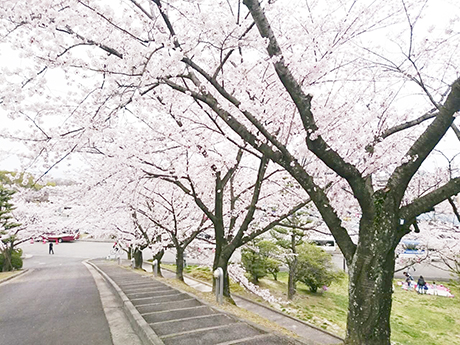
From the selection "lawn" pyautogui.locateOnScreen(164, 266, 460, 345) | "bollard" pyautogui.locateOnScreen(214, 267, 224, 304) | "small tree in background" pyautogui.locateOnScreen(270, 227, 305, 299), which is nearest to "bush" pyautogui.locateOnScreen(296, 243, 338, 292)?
"small tree in background" pyautogui.locateOnScreen(270, 227, 305, 299)

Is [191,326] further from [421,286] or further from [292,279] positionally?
[421,286]

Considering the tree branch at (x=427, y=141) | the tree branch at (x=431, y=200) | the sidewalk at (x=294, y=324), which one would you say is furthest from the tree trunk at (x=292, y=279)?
the tree branch at (x=427, y=141)

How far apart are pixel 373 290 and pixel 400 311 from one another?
1251 cm

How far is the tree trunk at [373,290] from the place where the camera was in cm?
382

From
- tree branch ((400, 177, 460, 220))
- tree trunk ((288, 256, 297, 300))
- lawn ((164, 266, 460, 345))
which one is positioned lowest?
lawn ((164, 266, 460, 345))

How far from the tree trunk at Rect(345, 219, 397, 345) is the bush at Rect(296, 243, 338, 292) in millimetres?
12802

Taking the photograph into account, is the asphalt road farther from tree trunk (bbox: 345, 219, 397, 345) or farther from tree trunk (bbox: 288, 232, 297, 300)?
tree trunk (bbox: 288, 232, 297, 300)

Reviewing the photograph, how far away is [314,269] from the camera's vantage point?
16219mm

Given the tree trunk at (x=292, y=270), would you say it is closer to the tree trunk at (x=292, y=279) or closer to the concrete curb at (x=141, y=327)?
the tree trunk at (x=292, y=279)

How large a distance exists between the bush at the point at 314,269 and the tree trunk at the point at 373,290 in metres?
12.8

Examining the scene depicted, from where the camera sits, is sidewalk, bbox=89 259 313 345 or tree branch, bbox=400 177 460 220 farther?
sidewalk, bbox=89 259 313 345

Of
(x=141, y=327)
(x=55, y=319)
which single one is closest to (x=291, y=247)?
(x=55, y=319)

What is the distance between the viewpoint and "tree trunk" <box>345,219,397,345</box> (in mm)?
3816

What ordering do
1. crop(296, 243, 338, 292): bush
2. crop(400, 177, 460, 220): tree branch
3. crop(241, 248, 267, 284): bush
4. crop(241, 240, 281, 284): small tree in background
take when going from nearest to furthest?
1. crop(400, 177, 460, 220): tree branch
2. crop(296, 243, 338, 292): bush
3. crop(241, 240, 281, 284): small tree in background
4. crop(241, 248, 267, 284): bush
